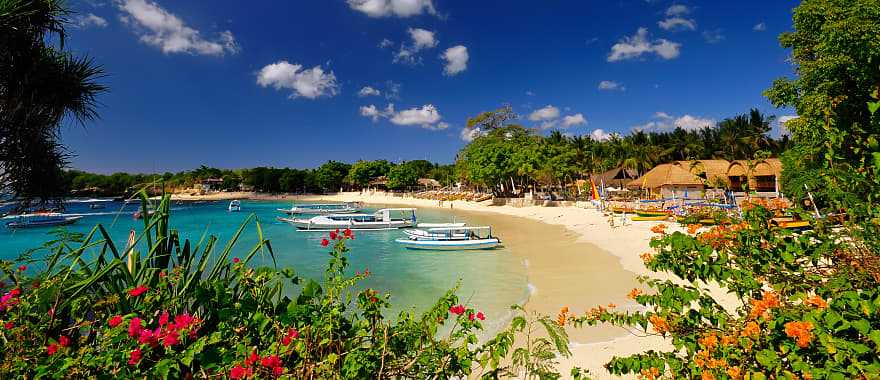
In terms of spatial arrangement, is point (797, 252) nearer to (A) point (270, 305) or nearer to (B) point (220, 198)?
(A) point (270, 305)

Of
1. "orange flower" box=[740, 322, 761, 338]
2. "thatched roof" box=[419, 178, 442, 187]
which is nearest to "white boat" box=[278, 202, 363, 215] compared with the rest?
"thatched roof" box=[419, 178, 442, 187]

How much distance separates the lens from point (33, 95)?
4.49 m

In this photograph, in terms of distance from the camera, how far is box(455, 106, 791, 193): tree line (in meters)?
42.3

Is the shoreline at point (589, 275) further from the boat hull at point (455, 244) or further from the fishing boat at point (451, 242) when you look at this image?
the fishing boat at point (451, 242)

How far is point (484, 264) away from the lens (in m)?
14.7

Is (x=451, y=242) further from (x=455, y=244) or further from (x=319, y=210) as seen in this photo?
(x=319, y=210)

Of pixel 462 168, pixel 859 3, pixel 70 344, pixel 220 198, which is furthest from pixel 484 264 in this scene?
pixel 220 198

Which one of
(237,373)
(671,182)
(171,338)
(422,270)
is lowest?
(422,270)

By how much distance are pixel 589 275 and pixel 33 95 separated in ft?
41.9

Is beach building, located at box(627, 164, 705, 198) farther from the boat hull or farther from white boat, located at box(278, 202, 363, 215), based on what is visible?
white boat, located at box(278, 202, 363, 215)

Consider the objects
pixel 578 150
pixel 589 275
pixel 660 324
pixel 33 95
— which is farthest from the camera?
pixel 578 150

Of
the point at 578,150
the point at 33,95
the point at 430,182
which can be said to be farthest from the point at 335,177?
the point at 33,95

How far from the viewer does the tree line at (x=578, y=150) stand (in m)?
42.3

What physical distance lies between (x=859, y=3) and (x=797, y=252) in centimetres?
1519
